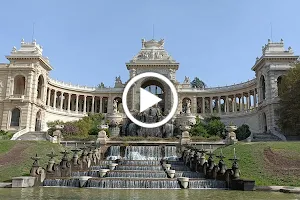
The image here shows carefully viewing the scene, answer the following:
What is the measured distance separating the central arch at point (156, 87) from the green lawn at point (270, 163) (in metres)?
47.6

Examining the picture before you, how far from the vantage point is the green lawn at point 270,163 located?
2015 cm

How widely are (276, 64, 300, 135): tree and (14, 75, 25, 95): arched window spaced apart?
50.0 m

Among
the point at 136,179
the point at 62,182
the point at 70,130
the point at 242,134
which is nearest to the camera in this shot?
the point at 136,179

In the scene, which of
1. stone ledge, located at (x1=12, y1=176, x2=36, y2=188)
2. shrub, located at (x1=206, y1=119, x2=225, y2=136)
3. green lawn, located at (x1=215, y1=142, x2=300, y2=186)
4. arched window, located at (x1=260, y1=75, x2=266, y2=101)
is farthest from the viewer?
arched window, located at (x1=260, y1=75, x2=266, y2=101)

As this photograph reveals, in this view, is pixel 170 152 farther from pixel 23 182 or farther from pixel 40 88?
pixel 40 88

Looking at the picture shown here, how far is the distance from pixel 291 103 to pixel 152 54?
43883 mm

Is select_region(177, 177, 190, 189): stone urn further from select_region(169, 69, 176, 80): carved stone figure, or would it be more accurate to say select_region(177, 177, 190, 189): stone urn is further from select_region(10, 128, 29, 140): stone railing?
select_region(169, 69, 176, 80): carved stone figure

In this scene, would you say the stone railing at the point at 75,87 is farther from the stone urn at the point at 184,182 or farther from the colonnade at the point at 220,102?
the stone urn at the point at 184,182

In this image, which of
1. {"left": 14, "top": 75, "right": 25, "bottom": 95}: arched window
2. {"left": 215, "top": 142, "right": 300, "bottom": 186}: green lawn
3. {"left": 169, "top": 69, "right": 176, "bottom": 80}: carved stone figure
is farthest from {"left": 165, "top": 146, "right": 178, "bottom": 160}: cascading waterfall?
{"left": 169, "top": 69, "right": 176, "bottom": 80}: carved stone figure

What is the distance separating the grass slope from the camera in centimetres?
2210

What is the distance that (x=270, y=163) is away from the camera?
936 inches

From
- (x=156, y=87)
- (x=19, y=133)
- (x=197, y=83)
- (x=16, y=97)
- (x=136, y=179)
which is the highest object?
(x=197, y=83)

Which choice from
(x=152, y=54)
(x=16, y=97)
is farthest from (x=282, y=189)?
(x=152, y=54)

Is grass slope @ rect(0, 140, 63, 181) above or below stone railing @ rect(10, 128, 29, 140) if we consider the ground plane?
below
